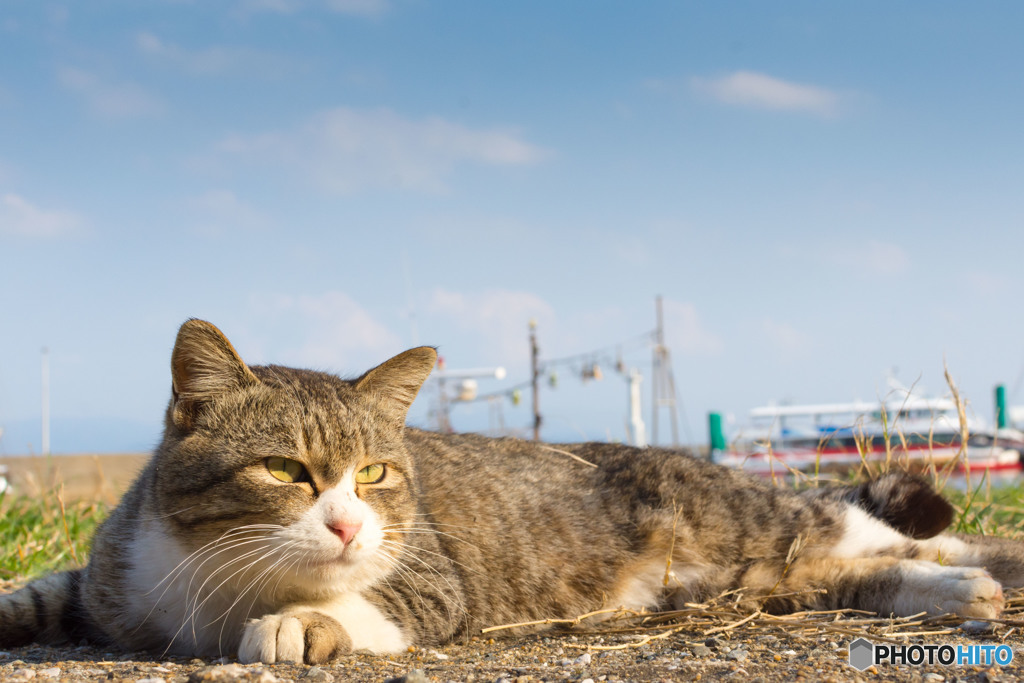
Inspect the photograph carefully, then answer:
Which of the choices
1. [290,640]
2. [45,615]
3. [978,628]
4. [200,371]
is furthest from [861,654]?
[45,615]

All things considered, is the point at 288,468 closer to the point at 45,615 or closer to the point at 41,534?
the point at 45,615

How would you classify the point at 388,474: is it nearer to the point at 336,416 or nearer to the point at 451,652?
the point at 336,416

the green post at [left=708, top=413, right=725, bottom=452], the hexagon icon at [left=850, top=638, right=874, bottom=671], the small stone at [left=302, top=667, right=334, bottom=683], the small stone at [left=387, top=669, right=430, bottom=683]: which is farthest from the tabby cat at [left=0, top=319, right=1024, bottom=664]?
the green post at [left=708, top=413, right=725, bottom=452]

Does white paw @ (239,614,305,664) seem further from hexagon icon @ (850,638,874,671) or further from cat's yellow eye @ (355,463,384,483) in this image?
hexagon icon @ (850,638,874,671)

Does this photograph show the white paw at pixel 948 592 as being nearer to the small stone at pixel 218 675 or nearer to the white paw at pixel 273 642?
the white paw at pixel 273 642

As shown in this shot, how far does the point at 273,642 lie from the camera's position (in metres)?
2.33

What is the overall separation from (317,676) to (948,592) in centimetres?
226

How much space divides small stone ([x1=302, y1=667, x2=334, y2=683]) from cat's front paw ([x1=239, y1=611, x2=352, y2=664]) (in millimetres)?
97

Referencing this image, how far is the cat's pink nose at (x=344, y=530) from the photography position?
2.33m

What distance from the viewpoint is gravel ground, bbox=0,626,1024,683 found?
7.37 ft

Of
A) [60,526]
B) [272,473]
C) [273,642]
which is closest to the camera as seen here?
[273,642]

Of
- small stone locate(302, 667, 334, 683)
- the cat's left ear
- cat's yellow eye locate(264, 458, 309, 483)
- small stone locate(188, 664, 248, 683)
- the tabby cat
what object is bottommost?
small stone locate(302, 667, 334, 683)

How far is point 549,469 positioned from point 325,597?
1.25 metres

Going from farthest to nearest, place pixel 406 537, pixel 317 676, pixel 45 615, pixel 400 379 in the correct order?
pixel 45 615
pixel 400 379
pixel 406 537
pixel 317 676
